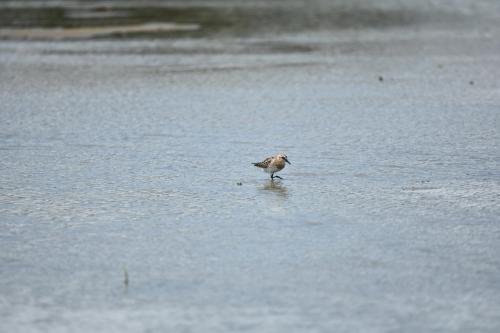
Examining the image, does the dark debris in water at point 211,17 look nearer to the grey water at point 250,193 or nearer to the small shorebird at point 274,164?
the grey water at point 250,193

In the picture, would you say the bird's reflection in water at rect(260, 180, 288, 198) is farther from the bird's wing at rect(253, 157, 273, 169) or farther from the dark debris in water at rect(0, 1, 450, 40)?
the dark debris in water at rect(0, 1, 450, 40)

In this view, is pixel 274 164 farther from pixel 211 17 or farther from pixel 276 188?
pixel 211 17

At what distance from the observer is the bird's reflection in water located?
1252cm

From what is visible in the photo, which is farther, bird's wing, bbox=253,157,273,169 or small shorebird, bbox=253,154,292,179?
bird's wing, bbox=253,157,273,169

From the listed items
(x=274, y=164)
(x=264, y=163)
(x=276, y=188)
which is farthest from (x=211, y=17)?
(x=276, y=188)

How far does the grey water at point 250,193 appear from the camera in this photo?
8.65 meters

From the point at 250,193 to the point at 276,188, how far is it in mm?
406

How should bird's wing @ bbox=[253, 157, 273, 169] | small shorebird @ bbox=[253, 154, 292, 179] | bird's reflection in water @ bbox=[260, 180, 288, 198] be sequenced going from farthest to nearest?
bird's wing @ bbox=[253, 157, 273, 169] < small shorebird @ bbox=[253, 154, 292, 179] < bird's reflection in water @ bbox=[260, 180, 288, 198]

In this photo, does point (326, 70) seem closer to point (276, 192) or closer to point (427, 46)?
point (427, 46)

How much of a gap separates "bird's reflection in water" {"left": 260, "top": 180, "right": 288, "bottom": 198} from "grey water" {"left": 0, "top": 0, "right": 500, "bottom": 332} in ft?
0.16

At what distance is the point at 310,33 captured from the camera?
1315 inches

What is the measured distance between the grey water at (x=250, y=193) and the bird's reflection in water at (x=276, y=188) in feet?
0.16

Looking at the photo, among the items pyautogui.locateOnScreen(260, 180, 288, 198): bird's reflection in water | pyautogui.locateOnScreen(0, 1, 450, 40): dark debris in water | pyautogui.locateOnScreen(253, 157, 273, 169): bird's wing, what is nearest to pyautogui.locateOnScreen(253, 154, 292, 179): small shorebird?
pyautogui.locateOnScreen(253, 157, 273, 169): bird's wing

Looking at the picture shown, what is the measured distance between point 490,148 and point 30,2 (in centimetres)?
Result: 4178
